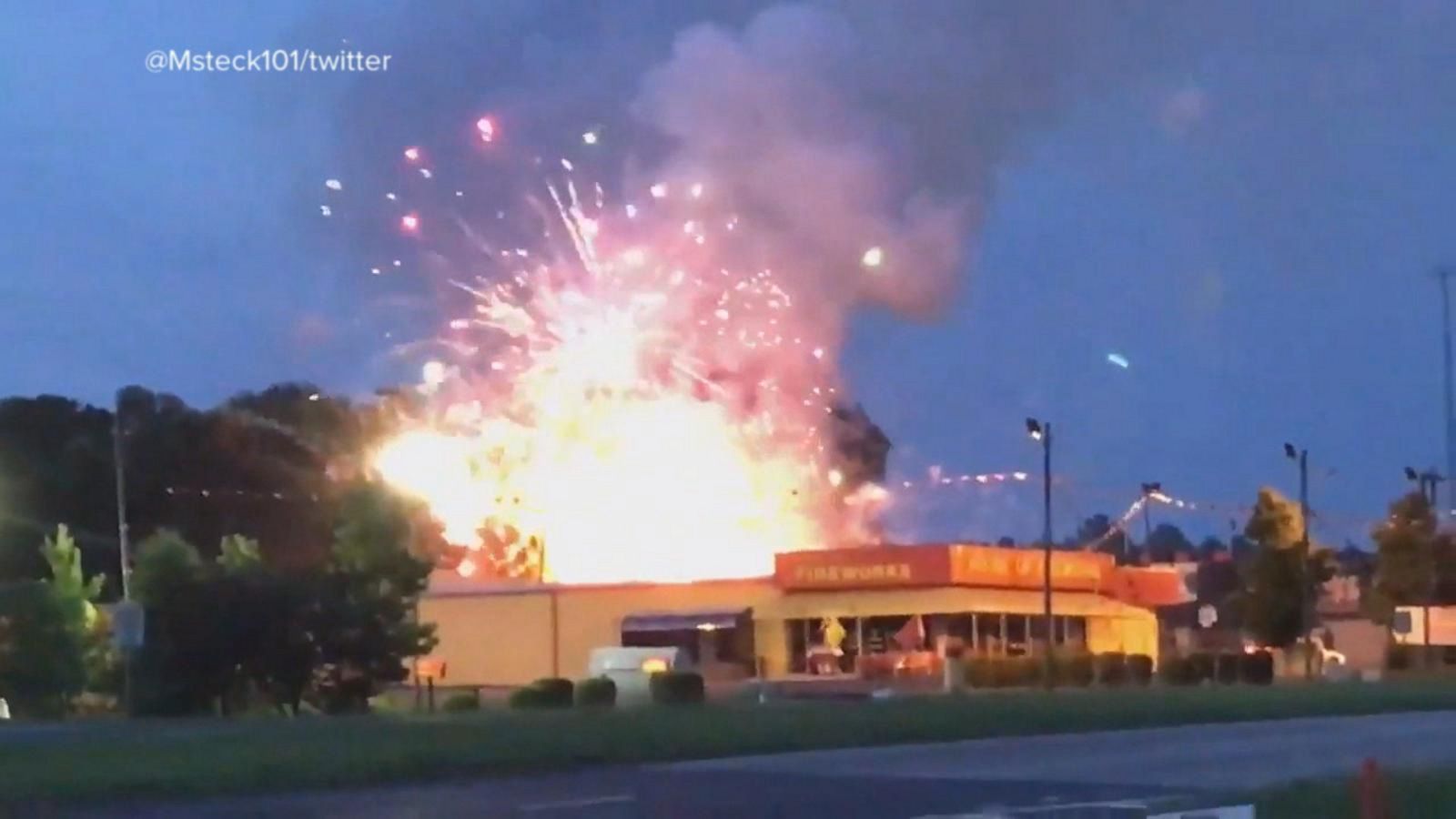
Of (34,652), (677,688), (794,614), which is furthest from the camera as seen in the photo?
(794,614)

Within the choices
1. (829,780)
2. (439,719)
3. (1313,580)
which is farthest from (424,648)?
(1313,580)

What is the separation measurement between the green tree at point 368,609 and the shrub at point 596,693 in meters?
3.80

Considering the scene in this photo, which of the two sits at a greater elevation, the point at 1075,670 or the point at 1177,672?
the point at 1075,670

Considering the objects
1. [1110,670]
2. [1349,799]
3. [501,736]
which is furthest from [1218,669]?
[1349,799]

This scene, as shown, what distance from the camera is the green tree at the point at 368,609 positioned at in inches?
1860

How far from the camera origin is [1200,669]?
6078 cm

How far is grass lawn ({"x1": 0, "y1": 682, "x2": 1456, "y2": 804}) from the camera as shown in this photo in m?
24.8

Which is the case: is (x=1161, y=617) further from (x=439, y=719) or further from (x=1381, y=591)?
(x=439, y=719)

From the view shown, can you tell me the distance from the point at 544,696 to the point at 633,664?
12089 millimetres

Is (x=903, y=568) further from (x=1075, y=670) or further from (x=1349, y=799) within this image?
(x=1349, y=799)

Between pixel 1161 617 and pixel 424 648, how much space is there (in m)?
50.1

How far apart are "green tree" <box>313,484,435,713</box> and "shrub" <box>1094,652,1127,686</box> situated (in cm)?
1798

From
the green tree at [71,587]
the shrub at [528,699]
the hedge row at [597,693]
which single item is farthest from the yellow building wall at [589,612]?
the shrub at [528,699]

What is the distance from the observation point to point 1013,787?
2398cm
